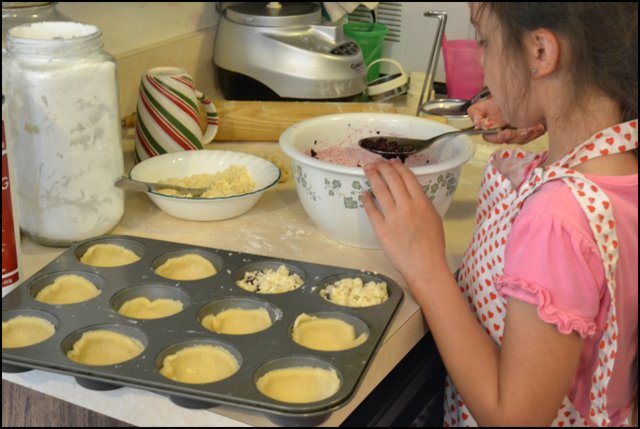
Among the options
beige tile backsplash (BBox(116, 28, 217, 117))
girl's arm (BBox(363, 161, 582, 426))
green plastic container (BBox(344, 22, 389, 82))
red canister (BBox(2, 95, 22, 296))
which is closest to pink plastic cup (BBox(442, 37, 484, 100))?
green plastic container (BBox(344, 22, 389, 82))

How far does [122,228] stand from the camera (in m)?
1.28

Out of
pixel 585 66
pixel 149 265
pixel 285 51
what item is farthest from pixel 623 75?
pixel 285 51

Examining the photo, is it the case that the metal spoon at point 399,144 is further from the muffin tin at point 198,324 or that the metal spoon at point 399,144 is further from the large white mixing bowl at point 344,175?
the muffin tin at point 198,324

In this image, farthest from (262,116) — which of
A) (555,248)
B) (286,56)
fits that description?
(555,248)

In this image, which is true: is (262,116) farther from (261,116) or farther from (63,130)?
(63,130)

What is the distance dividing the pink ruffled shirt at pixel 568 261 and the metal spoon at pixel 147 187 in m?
0.55

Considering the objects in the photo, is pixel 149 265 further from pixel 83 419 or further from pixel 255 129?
pixel 255 129

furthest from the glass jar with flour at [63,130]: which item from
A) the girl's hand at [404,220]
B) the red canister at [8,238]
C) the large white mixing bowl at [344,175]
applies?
the girl's hand at [404,220]

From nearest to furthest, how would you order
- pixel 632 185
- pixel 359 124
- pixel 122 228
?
pixel 632 185 → pixel 122 228 → pixel 359 124

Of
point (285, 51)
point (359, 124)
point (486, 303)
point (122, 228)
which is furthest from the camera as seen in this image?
point (285, 51)

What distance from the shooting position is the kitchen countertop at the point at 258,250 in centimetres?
90

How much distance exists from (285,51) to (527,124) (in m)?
0.86

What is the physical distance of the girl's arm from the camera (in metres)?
0.94

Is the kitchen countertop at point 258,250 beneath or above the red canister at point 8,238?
beneath
